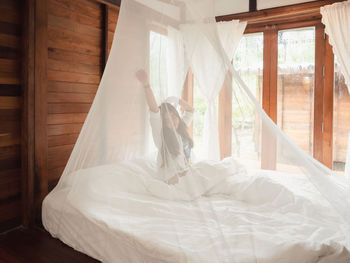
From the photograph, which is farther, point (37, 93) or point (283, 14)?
point (283, 14)

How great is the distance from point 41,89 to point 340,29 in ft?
9.30

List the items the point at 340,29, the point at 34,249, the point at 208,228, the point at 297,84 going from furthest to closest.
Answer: the point at 297,84 < the point at 340,29 < the point at 34,249 < the point at 208,228

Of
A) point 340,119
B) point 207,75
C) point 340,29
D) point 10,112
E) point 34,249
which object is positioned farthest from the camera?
point 340,119

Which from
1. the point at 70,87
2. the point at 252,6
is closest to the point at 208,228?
the point at 70,87

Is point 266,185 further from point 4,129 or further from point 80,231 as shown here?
point 4,129

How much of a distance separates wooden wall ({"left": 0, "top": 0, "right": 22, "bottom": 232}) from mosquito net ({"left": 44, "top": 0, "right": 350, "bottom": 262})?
1.88 feet

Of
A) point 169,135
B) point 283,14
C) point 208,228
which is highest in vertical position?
point 283,14

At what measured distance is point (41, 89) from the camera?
7.43 ft

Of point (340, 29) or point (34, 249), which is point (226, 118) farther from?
point (340, 29)

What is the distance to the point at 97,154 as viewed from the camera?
1923 millimetres

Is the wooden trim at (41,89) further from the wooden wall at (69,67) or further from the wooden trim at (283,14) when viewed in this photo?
the wooden trim at (283,14)

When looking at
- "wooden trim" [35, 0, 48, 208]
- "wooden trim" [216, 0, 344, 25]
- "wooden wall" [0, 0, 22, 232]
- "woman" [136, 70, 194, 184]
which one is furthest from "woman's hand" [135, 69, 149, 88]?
"wooden trim" [216, 0, 344, 25]

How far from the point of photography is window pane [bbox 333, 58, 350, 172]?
10.1 feet

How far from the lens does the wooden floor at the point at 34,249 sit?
6.15 feet
